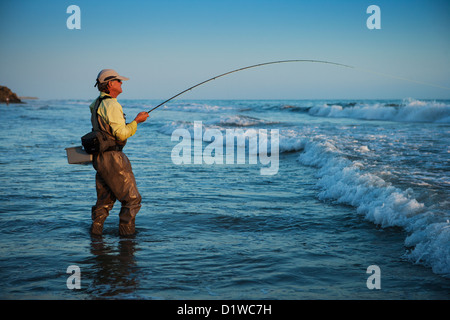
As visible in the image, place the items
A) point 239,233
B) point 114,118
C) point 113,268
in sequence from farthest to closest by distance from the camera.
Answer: point 239,233 → point 114,118 → point 113,268

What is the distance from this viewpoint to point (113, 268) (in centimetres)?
386

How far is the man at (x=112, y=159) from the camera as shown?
4371 millimetres

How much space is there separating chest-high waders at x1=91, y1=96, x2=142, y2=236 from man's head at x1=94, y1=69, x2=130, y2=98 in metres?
0.16

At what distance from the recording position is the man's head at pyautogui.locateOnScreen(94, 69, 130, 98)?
448cm

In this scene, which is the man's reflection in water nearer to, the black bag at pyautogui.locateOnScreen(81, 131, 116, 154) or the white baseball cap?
the black bag at pyautogui.locateOnScreen(81, 131, 116, 154)

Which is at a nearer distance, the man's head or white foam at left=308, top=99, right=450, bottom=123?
the man's head

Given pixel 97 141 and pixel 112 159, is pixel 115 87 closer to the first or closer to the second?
pixel 97 141

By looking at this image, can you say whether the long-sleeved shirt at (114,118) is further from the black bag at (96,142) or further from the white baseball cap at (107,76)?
the white baseball cap at (107,76)

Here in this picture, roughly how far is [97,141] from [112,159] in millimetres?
256
